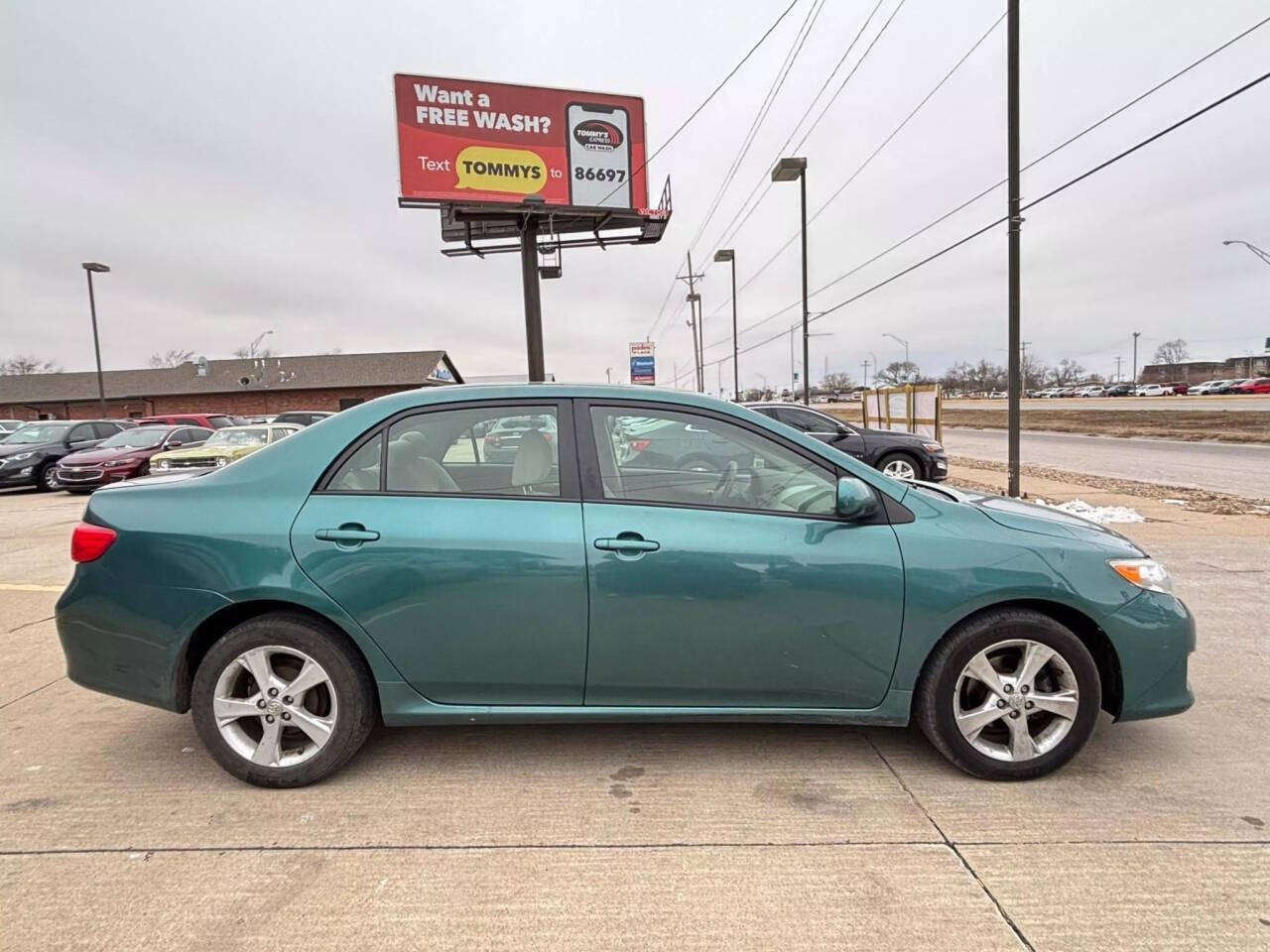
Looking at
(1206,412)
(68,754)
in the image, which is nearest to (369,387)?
(68,754)

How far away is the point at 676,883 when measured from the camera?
87.1 inches

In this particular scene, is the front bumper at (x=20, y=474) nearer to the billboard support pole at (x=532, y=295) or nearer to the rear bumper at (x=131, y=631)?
the billboard support pole at (x=532, y=295)

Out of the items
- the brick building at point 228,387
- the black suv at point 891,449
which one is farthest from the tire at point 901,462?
the brick building at point 228,387

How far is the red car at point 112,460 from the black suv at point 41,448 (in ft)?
1.39

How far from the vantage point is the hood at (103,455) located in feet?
45.4

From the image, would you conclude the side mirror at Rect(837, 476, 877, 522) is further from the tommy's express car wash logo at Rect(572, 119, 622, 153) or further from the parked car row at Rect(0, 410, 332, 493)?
the tommy's express car wash logo at Rect(572, 119, 622, 153)

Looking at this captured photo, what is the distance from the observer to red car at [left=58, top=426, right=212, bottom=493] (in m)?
13.7

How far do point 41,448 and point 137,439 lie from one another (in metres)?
1.86

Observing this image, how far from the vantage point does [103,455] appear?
14.0 meters

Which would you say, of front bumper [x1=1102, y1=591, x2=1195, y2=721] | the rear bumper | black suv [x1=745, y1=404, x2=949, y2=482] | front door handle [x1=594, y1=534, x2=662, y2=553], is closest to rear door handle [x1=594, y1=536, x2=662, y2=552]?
front door handle [x1=594, y1=534, x2=662, y2=553]

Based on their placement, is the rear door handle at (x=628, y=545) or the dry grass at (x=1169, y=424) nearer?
the rear door handle at (x=628, y=545)

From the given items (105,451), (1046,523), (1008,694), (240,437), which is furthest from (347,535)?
(105,451)

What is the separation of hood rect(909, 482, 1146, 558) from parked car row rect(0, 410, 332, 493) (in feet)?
39.6

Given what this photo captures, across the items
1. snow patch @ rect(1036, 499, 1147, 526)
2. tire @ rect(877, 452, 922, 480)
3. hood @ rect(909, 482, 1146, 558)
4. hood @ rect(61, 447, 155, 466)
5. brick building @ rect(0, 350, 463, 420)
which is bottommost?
snow patch @ rect(1036, 499, 1147, 526)
